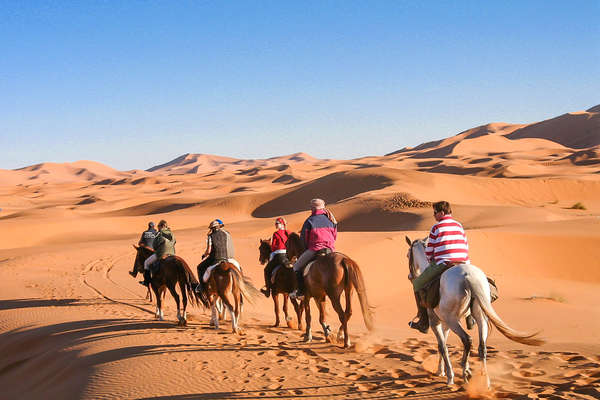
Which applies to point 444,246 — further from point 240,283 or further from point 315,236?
point 240,283

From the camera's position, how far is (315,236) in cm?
976

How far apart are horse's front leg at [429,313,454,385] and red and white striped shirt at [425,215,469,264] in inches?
35.5

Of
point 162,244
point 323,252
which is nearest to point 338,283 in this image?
point 323,252

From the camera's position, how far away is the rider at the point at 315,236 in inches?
385

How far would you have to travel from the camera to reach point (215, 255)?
10617 mm

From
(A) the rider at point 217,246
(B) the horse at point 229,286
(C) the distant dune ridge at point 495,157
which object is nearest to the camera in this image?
(B) the horse at point 229,286

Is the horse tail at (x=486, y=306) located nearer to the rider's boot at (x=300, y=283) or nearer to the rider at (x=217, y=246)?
the rider's boot at (x=300, y=283)

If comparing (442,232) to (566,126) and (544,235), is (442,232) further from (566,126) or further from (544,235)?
(566,126)

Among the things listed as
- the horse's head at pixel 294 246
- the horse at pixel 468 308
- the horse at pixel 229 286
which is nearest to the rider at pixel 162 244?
the horse at pixel 229 286

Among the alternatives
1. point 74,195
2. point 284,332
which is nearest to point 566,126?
point 74,195

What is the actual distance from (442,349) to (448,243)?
1472 mm

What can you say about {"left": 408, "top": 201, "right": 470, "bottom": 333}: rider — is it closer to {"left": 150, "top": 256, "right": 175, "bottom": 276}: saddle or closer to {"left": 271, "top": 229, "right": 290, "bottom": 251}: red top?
{"left": 271, "top": 229, "right": 290, "bottom": 251}: red top

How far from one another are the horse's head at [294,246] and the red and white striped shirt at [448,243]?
137 inches

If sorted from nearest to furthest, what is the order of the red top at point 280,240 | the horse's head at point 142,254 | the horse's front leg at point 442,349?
the horse's front leg at point 442,349, the red top at point 280,240, the horse's head at point 142,254
